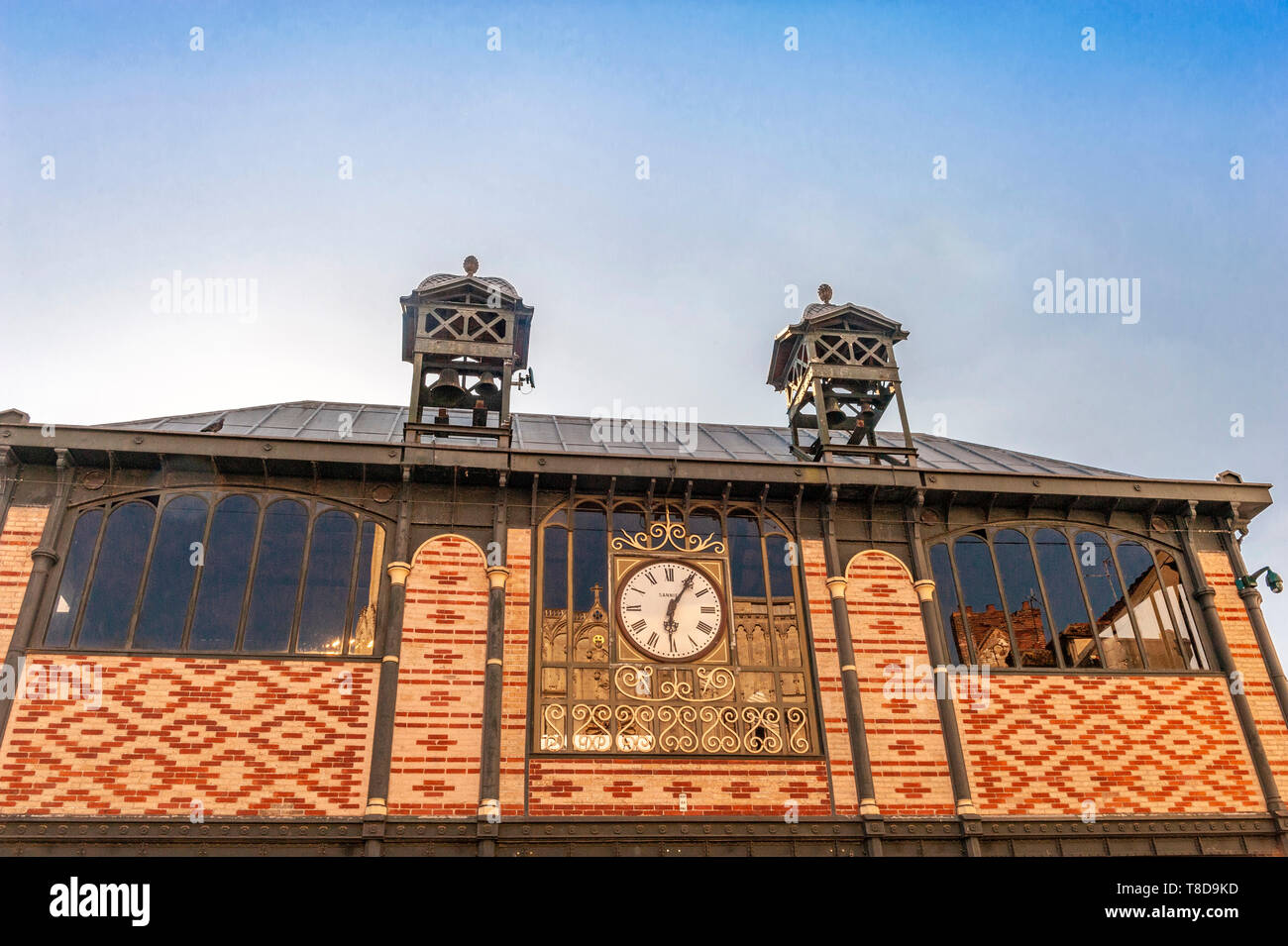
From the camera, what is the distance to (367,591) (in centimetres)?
1266

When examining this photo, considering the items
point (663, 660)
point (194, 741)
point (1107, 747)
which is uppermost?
point (663, 660)

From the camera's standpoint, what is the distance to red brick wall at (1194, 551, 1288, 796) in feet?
42.8

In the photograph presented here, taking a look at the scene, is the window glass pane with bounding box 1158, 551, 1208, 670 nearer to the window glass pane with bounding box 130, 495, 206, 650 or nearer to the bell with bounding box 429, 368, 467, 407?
the bell with bounding box 429, 368, 467, 407

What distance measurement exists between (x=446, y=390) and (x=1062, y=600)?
8928mm

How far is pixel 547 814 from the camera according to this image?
1144cm

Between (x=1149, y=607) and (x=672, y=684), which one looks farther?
(x=1149, y=607)

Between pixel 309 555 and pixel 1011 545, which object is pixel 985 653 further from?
pixel 309 555

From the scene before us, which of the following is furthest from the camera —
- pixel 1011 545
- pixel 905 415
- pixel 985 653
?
pixel 905 415

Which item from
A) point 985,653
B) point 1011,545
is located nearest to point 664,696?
point 985,653

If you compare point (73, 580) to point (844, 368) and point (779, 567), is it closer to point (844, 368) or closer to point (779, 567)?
point (779, 567)

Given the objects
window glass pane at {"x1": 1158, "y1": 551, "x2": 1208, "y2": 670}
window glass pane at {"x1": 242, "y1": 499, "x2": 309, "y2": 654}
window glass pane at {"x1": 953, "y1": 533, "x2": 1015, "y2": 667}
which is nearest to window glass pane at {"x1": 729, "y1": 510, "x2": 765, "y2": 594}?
window glass pane at {"x1": 953, "y1": 533, "x2": 1015, "y2": 667}

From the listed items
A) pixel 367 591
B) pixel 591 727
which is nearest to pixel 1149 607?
pixel 591 727

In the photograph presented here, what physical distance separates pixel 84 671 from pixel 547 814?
212 inches

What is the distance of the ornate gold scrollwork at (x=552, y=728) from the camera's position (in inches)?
468
